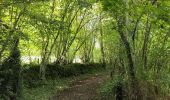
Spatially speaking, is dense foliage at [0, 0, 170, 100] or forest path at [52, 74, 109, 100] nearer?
dense foliage at [0, 0, 170, 100]

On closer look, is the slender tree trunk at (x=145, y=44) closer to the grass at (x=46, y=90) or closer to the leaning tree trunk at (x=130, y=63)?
the leaning tree trunk at (x=130, y=63)

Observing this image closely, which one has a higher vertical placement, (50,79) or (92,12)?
(92,12)

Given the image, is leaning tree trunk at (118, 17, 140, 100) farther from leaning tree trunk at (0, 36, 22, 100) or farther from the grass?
the grass

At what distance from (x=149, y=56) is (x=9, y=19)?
6.66m

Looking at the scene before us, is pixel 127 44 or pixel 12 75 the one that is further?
pixel 12 75

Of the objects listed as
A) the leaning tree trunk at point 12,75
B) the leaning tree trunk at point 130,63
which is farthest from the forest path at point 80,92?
the leaning tree trunk at point 130,63

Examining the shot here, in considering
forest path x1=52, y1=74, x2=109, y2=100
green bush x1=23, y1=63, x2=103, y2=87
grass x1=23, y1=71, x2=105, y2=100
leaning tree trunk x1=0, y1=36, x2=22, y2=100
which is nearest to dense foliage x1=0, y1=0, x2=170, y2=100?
leaning tree trunk x1=0, y1=36, x2=22, y2=100

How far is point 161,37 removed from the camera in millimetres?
15203

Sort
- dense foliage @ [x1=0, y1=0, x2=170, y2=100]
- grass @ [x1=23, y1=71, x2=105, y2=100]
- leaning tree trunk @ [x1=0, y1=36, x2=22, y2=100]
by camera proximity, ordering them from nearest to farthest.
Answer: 1. dense foliage @ [x1=0, y1=0, x2=170, y2=100]
2. leaning tree trunk @ [x1=0, y1=36, x2=22, y2=100]
3. grass @ [x1=23, y1=71, x2=105, y2=100]

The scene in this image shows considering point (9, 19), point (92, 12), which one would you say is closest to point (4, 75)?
point (9, 19)

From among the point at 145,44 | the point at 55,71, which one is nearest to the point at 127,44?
the point at 145,44

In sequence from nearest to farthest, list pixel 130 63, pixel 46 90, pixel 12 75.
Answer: pixel 130 63, pixel 12 75, pixel 46 90

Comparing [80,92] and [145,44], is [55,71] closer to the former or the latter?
[80,92]

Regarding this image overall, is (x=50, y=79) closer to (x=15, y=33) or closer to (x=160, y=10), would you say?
(x=15, y=33)
